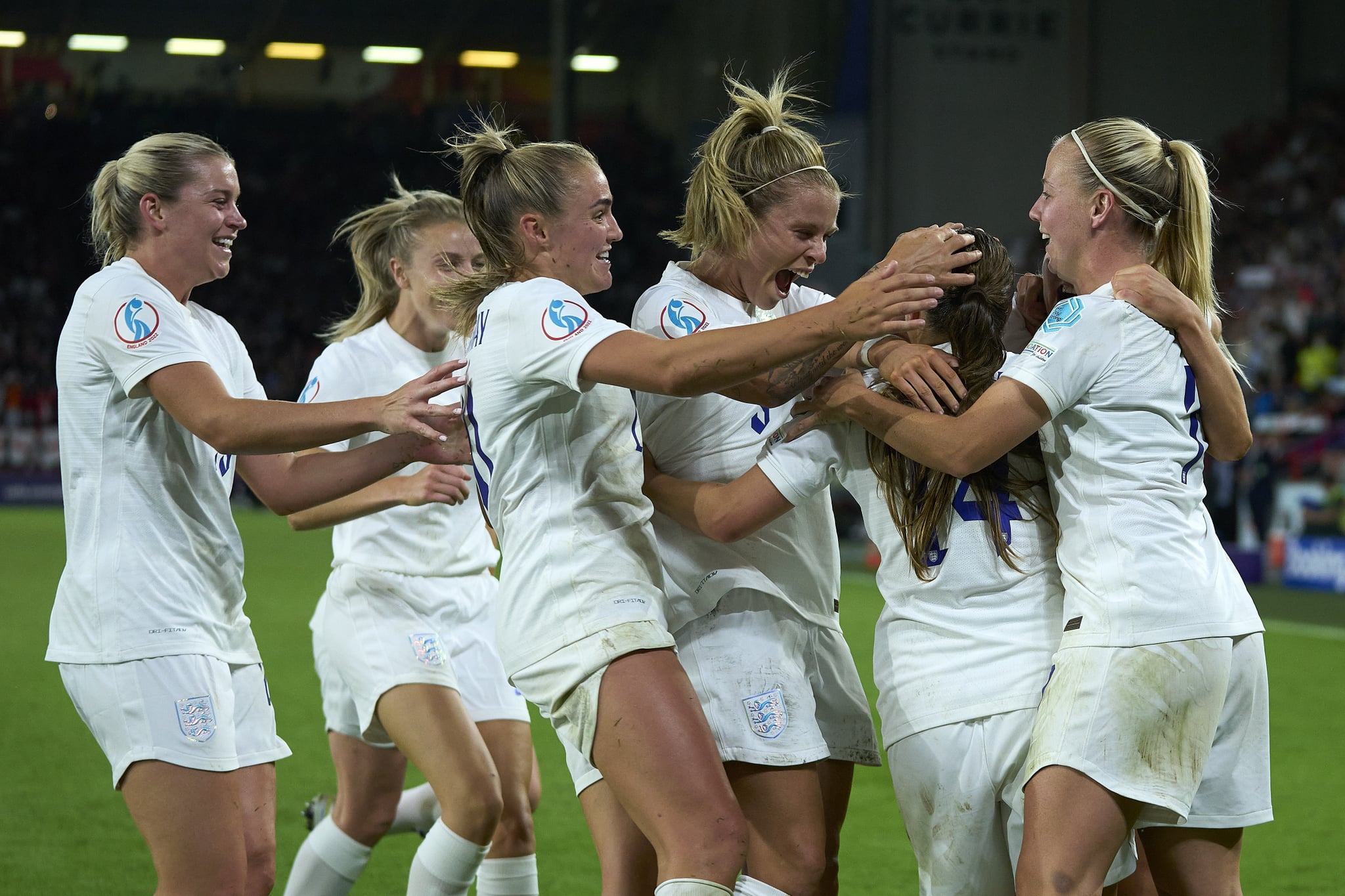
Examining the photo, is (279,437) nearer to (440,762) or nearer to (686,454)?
(686,454)

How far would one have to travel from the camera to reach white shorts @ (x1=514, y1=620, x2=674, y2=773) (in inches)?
107

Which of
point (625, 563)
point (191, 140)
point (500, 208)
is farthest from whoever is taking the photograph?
point (191, 140)

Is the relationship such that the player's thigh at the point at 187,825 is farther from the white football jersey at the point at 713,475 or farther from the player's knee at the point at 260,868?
the white football jersey at the point at 713,475

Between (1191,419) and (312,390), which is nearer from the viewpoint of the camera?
(1191,419)

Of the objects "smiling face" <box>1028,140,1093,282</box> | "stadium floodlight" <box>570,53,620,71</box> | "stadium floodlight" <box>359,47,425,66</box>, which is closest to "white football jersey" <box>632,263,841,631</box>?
→ "smiling face" <box>1028,140,1093,282</box>

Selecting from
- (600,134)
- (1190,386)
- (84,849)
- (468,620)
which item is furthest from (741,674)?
(600,134)

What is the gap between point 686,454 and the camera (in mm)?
3139

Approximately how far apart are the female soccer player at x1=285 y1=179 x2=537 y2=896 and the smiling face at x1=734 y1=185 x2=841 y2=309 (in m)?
0.98

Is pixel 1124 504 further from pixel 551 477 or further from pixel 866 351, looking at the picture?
pixel 551 477

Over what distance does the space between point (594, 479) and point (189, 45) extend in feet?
85.5

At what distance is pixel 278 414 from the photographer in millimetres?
2939

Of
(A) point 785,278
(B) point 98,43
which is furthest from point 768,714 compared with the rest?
(B) point 98,43

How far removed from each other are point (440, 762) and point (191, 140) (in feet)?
5.63

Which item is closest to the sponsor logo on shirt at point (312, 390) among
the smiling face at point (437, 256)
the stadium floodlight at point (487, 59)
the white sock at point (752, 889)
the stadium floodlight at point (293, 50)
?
the smiling face at point (437, 256)
